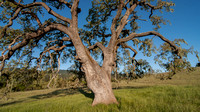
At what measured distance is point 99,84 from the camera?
614cm

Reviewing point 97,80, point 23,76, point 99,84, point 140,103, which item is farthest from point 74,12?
point 140,103

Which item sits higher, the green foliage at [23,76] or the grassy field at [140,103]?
the green foliage at [23,76]

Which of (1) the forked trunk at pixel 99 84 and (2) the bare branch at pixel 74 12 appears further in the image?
(2) the bare branch at pixel 74 12

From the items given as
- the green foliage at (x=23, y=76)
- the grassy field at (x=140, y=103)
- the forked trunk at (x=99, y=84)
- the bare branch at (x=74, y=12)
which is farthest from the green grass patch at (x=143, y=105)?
the bare branch at (x=74, y=12)

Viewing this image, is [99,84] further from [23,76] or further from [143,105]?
[23,76]

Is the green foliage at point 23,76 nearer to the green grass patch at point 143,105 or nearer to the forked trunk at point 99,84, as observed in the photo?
the green grass patch at point 143,105

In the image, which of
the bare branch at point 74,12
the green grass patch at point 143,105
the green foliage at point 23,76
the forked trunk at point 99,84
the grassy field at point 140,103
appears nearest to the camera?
the green grass patch at point 143,105

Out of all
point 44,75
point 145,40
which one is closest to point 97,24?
point 145,40

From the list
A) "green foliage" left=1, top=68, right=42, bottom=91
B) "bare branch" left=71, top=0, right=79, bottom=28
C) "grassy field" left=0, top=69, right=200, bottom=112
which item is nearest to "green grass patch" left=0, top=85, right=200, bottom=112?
"grassy field" left=0, top=69, right=200, bottom=112

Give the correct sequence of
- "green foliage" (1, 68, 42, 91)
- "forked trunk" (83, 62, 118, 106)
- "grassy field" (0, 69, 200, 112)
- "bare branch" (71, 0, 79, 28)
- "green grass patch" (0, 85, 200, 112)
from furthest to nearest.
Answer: "bare branch" (71, 0, 79, 28), "green foliage" (1, 68, 42, 91), "forked trunk" (83, 62, 118, 106), "grassy field" (0, 69, 200, 112), "green grass patch" (0, 85, 200, 112)

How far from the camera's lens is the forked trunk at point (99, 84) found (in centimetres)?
596

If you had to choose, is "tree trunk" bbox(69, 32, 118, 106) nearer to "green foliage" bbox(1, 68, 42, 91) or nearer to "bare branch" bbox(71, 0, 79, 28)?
"bare branch" bbox(71, 0, 79, 28)

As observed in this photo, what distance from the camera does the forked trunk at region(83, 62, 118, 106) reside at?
5961 mm

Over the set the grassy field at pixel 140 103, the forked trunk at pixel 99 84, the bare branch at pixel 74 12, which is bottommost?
the grassy field at pixel 140 103
